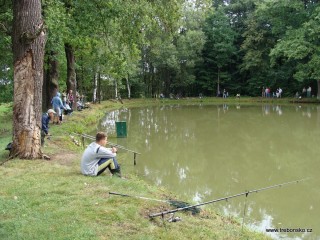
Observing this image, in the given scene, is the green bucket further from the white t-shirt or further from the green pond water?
the white t-shirt

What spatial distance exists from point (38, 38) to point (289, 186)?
7515 mm

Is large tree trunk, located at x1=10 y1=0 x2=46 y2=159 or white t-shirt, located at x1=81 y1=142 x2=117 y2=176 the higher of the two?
large tree trunk, located at x1=10 y1=0 x2=46 y2=159

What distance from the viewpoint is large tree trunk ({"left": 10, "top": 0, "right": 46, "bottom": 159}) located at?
8.83 meters

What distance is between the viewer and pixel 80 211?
235 inches

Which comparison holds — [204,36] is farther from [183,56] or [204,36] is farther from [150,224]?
[150,224]

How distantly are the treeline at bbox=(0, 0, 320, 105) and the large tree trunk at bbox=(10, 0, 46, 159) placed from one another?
→ 242 cm

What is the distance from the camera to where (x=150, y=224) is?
5.77 metres

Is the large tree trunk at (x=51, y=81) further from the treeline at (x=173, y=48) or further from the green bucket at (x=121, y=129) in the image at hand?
the green bucket at (x=121, y=129)

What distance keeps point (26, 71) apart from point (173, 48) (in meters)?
35.8

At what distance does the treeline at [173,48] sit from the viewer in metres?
12.6

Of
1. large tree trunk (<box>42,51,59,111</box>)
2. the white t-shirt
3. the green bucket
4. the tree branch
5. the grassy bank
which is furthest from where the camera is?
large tree trunk (<box>42,51,59,111</box>)

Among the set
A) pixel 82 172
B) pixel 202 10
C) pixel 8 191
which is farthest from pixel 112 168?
pixel 202 10

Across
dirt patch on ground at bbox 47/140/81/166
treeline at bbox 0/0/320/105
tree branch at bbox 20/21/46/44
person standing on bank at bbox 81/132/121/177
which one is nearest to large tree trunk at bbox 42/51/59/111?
treeline at bbox 0/0/320/105

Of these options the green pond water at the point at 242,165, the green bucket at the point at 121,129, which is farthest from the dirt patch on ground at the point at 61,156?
the green bucket at the point at 121,129
